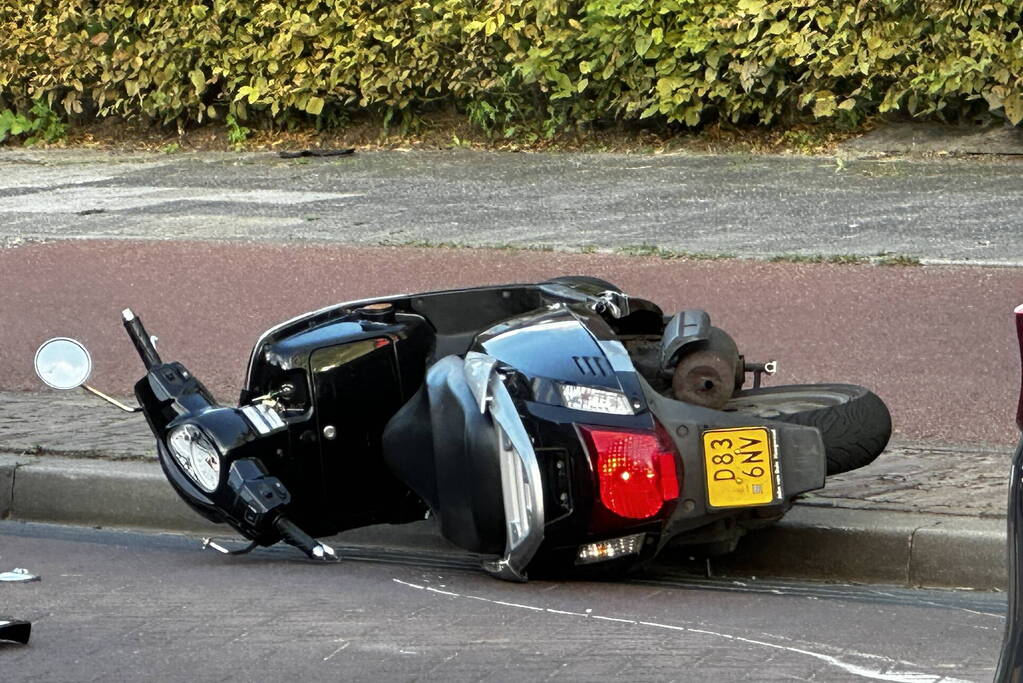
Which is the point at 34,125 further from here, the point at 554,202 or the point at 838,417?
the point at 838,417

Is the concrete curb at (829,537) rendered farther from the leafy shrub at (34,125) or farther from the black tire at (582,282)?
the leafy shrub at (34,125)

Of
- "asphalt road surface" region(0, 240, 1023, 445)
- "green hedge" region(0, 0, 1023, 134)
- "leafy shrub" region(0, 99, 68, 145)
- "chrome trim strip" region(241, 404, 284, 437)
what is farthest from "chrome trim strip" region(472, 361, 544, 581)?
"leafy shrub" region(0, 99, 68, 145)

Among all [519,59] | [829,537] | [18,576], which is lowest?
[18,576]

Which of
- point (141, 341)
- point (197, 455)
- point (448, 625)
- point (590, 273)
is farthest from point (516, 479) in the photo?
point (590, 273)

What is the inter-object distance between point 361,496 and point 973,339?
3274 mm

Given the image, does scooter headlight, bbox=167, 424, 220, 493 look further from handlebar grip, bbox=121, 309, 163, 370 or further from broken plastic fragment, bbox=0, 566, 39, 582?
broken plastic fragment, bbox=0, 566, 39, 582

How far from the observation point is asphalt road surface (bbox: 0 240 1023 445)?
7.00 metres

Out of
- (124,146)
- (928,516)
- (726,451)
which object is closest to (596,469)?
(726,451)

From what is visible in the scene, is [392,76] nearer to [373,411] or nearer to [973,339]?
[973,339]

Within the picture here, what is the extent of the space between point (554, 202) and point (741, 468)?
273 inches

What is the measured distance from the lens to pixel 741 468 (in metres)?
4.66

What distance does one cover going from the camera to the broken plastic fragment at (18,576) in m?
5.16

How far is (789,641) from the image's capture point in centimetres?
442

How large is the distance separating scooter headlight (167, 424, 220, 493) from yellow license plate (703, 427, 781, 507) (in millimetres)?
1323
